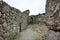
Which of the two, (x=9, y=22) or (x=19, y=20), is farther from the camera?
(x=19, y=20)

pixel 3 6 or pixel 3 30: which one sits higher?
pixel 3 6

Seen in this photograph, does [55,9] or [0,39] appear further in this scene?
[0,39]

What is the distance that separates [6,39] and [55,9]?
31.8 ft

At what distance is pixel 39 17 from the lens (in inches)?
821

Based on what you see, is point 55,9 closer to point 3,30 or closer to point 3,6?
point 3,30

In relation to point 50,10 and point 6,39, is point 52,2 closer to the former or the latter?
point 50,10

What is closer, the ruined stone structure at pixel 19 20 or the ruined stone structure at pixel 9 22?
the ruined stone structure at pixel 19 20

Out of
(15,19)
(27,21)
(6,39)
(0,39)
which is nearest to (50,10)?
(0,39)

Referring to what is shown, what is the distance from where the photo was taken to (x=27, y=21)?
19.4 metres

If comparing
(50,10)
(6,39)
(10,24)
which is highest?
(50,10)

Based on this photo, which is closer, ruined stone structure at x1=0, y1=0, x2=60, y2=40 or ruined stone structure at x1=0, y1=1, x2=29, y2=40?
ruined stone structure at x1=0, y1=0, x2=60, y2=40

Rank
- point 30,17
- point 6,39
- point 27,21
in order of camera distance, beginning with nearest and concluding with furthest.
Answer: point 6,39
point 27,21
point 30,17

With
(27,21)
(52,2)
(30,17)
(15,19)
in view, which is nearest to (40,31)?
(15,19)

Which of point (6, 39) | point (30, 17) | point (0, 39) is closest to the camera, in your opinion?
point (0, 39)
